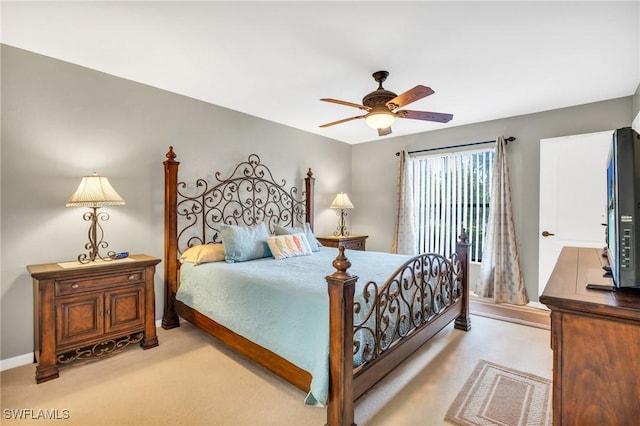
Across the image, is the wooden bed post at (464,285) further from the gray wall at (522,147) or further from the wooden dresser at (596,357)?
the wooden dresser at (596,357)

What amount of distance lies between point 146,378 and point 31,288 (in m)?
1.30

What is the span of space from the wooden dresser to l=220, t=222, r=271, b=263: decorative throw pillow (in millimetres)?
2700

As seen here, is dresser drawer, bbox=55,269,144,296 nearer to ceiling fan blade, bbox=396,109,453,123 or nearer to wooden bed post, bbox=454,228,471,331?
ceiling fan blade, bbox=396,109,453,123

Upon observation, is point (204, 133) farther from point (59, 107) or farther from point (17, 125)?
point (17, 125)

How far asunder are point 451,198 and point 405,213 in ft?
Answer: 2.48

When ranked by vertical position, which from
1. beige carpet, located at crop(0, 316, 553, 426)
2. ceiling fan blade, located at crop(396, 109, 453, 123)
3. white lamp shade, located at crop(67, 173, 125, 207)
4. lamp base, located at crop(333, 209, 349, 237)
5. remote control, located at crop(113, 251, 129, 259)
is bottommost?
beige carpet, located at crop(0, 316, 553, 426)

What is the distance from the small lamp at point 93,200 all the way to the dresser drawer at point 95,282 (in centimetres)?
21

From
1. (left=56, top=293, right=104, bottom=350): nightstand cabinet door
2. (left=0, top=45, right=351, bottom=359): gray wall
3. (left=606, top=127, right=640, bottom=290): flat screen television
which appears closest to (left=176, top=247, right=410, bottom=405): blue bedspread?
(left=56, top=293, right=104, bottom=350): nightstand cabinet door

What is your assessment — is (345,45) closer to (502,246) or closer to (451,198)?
(451,198)

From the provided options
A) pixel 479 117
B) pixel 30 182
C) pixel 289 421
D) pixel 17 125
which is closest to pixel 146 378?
pixel 289 421

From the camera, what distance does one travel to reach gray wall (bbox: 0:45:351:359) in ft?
8.16

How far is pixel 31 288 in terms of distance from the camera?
8.46 feet

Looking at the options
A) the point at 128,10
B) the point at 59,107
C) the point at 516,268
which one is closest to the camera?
the point at 128,10

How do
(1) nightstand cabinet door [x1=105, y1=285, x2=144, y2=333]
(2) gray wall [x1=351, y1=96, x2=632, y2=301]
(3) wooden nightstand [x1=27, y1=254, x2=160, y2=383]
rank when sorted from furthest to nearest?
(2) gray wall [x1=351, y1=96, x2=632, y2=301] < (1) nightstand cabinet door [x1=105, y1=285, x2=144, y2=333] < (3) wooden nightstand [x1=27, y1=254, x2=160, y2=383]
